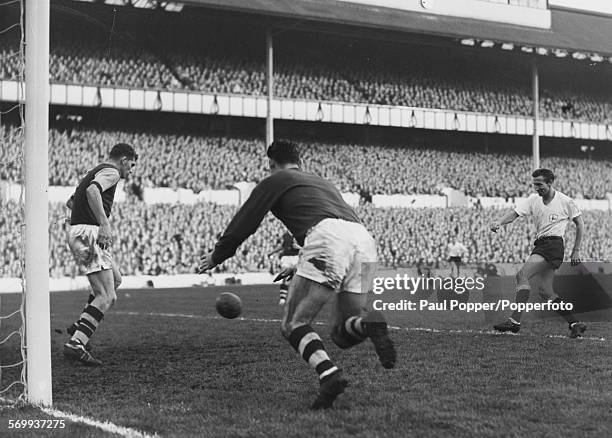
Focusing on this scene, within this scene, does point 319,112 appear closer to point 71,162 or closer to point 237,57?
point 237,57

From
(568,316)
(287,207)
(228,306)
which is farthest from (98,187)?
(568,316)

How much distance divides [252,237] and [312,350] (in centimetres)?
2814

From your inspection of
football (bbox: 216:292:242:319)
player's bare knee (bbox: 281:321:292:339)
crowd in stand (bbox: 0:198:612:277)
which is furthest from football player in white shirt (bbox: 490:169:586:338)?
crowd in stand (bbox: 0:198:612:277)

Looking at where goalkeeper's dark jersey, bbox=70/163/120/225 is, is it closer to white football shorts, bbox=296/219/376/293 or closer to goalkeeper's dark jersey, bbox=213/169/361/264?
goalkeeper's dark jersey, bbox=213/169/361/264

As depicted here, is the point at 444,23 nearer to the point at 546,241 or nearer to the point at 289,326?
the point at 546,241

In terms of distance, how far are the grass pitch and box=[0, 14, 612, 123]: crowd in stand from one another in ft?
78.9

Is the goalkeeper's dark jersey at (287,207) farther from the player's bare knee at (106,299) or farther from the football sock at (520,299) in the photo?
the football sock at (520,299)

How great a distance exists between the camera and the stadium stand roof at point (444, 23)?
36.5 m

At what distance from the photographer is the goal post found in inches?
234

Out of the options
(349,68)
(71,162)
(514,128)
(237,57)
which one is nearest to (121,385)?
(71,162)

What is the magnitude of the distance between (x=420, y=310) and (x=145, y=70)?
78.5 feet

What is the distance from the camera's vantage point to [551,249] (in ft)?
33.7

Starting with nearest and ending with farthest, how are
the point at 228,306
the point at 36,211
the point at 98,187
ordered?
the point at 36,211 → the point at 228,306 → the point at 98,187

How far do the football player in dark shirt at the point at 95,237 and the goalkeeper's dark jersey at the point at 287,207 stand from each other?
2.65m
